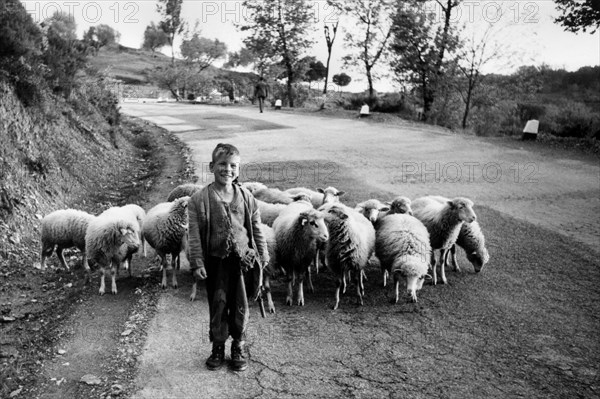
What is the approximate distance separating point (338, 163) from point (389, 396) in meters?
11.3

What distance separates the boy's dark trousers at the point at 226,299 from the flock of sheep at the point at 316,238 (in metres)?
1.24

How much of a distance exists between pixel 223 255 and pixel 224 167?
32.0 inches

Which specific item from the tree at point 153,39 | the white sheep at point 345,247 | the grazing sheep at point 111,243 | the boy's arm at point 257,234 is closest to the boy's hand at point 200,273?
the boy's arm at point 257,234

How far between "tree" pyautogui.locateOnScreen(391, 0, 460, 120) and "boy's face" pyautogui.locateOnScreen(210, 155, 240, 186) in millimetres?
25135

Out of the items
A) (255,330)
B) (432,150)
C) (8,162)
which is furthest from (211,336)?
(432,150)

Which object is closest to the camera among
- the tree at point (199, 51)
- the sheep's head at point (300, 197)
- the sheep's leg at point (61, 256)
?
the sheep's leg at point (61, 256)

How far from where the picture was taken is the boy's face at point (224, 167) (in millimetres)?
4461

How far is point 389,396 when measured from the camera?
14.5 feet

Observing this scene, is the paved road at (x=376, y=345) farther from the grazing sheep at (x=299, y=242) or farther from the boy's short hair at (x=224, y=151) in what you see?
the boy's short hair at (x=224, y=151)

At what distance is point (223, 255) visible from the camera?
458 cm

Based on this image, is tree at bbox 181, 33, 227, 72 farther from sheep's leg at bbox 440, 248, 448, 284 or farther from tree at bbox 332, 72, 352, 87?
sheep's leg at bbox 440, 248, 448, 284

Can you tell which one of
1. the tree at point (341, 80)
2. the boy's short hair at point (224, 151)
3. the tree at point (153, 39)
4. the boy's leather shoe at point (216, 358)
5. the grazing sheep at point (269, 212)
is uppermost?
the tree at point (153, 39)

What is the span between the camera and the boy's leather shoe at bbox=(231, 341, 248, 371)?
4699mm

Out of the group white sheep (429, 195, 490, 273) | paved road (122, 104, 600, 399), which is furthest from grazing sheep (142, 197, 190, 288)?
white sheep (429, 195, 490, 273)
